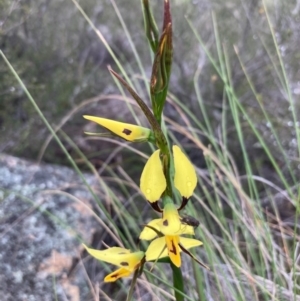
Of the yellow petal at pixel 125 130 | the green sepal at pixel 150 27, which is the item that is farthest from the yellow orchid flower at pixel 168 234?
the green sepal at pixel 150 27

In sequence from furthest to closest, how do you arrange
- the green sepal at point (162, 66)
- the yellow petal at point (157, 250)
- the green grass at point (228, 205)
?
the green grass at point (228, 205), the yellow petal at point (157, 250), the green sepal at point (162, 66)

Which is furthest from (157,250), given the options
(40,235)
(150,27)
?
(40,235)

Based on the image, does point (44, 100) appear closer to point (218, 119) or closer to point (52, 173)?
point (52, 173)

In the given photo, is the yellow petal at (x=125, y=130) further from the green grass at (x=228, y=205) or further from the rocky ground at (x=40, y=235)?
the rocky ground at (x=40, y=235)

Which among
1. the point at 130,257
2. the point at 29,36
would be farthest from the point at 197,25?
the point at 130,257

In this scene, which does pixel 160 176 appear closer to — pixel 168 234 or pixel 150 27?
pixel 168 234
